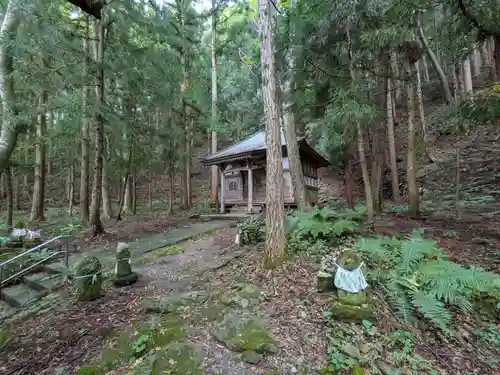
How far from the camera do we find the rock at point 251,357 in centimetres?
255

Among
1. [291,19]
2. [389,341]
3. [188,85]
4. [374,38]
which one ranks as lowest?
[389,341]

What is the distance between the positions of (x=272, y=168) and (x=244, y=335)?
2.59 metres

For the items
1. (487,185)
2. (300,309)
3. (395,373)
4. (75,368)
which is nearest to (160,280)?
(75,368)

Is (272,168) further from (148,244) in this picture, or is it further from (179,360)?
(148,244)

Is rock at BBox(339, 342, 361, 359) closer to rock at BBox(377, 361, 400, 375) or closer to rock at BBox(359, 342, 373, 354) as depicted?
rock at BBox(359, 342, 373, 354)

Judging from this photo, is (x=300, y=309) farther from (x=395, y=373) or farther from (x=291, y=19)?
(x=291, y=19)

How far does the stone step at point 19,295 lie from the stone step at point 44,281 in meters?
0.10

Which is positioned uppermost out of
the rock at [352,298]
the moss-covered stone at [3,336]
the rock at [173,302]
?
the rock at [352,298]

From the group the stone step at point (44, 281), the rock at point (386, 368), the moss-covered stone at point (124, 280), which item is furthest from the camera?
the stone step at point (44, 281)

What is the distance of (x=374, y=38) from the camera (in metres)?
5.38

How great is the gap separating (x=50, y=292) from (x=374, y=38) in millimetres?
8709

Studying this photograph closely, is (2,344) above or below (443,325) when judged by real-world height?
below

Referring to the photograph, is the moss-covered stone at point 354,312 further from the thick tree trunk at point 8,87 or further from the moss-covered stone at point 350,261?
the thick tree trunk at point 8,87

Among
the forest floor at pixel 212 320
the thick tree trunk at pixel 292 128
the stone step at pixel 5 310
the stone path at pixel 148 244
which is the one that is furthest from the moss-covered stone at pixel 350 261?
the stone step at pixel 5 310
